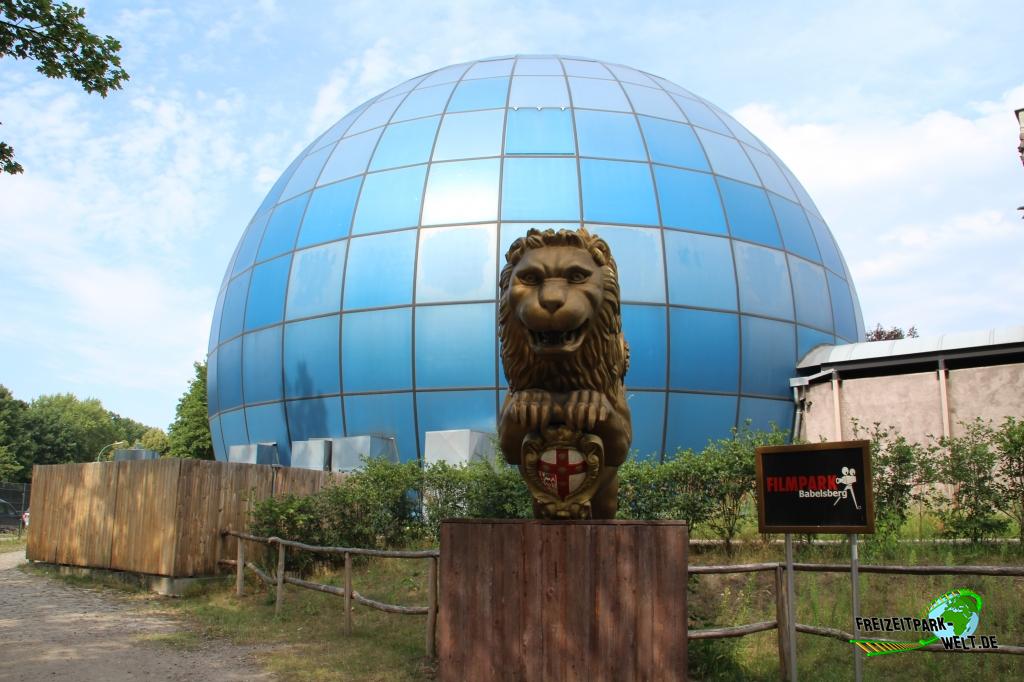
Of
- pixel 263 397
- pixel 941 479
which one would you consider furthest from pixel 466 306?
pixel 941 479

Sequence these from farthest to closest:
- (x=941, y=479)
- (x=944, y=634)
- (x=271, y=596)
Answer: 1. (x=271, y=596)
2. (x=941, y=479)
3. (x=944, y=634)

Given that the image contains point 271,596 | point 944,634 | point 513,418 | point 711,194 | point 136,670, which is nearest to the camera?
point 513,418

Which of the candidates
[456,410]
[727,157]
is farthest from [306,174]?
[727,157]

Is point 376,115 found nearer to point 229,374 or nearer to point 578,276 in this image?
point 229,374

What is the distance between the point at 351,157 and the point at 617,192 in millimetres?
5379

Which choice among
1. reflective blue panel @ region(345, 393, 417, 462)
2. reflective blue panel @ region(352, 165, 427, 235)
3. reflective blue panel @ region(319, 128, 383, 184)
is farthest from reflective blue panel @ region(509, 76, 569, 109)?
reflective blue panel @ region(345, 393, 417, 462)

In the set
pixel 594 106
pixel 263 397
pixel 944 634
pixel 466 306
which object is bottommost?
pixel 944 634

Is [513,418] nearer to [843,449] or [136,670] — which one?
[843,449]

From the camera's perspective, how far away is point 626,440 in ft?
15.9

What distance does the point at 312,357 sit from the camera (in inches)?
538

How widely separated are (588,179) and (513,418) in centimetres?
936

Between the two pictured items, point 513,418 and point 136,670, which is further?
point 136,670

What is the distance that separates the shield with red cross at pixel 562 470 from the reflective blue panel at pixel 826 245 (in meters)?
12.4

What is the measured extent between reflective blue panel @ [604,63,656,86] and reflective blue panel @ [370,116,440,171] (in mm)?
4225
